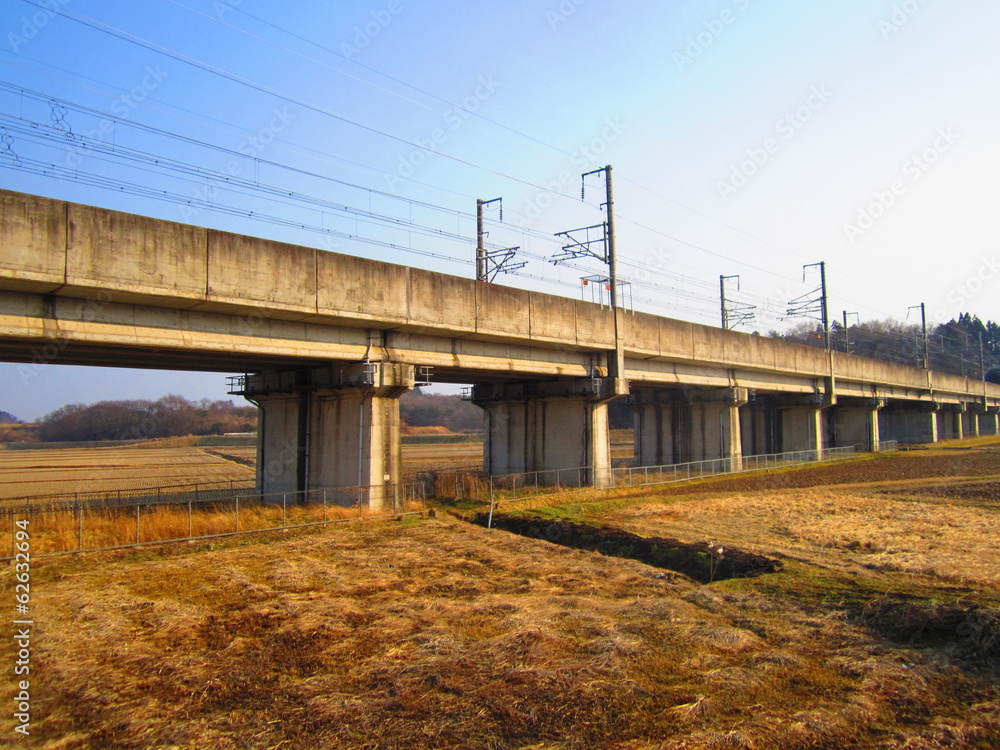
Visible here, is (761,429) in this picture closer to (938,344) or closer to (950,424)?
(950,424)

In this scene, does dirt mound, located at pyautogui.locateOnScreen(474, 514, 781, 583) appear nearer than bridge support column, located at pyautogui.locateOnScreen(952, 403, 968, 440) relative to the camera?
Yes

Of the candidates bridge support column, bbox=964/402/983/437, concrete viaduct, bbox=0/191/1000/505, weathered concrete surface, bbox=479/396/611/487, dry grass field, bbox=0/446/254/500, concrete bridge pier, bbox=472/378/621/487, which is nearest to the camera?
concrete viaduct, bbox=0/191/1000/505

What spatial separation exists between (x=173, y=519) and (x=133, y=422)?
125m

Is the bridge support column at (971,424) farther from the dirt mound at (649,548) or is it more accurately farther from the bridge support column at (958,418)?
the dirt mound at (649,548)

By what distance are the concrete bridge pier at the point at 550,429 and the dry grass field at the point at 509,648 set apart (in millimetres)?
13526

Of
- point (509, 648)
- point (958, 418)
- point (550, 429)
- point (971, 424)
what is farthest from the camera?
point (971, 424)

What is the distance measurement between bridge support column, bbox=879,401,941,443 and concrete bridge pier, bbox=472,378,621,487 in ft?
204

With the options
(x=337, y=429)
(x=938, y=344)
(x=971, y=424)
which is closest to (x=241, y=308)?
(x=337, y=429)

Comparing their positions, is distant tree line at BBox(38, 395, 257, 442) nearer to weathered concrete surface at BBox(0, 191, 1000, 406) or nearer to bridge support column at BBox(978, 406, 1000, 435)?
weathered concrete surface at BBox(0, 191, 1000, 406)

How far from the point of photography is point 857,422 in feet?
220

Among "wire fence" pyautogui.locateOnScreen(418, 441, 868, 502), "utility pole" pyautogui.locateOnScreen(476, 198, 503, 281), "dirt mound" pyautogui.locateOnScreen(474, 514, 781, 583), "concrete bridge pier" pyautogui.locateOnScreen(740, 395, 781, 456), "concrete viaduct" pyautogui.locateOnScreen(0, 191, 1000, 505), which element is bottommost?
"dirt mound" pyautogui.locateOnScreen(474, 514, 781, 583)

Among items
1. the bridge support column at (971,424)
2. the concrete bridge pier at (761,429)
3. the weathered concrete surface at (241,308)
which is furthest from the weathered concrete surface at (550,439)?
the bridge support column at (971,424)

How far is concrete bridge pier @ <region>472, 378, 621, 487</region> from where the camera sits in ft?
99.6

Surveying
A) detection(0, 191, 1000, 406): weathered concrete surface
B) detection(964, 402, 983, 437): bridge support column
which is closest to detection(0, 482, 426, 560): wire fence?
detection(0, 191, 1000, 406): weathered concrete surface
